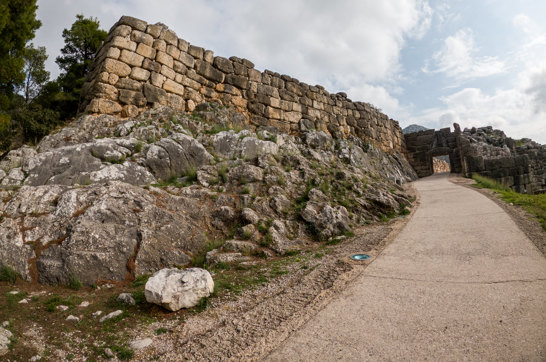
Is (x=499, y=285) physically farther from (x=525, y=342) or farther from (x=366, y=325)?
(x=366, y=325)

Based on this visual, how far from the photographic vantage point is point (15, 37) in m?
8.93

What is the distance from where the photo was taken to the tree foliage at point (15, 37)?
338 inches

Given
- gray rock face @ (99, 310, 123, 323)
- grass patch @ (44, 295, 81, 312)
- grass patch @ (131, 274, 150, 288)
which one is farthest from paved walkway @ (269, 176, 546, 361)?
grass patch @ (44, 295, 81, 312)

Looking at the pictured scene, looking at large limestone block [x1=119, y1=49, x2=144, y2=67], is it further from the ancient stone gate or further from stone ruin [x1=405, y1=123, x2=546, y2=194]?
the ancient stone gate

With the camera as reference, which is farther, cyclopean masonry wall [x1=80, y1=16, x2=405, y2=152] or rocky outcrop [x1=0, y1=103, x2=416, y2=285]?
cyclopean masonry wall [x1=80, y1=16, x2=405, y2=152]

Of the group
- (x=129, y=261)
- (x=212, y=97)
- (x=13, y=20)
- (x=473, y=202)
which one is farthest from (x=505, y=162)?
(x=13, y=20)

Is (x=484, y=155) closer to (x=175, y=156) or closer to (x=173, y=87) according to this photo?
(x=173, y=87)

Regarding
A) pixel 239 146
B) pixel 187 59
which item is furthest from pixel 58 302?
pixel 187 59

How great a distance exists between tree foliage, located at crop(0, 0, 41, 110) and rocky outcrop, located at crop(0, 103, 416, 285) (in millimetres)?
3668

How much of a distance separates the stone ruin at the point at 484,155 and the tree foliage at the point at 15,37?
68.1 feet

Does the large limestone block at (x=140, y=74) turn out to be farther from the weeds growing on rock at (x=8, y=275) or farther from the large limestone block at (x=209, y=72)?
the weeds growing on rock at (x=8, y=275)

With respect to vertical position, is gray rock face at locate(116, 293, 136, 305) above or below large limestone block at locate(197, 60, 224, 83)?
below

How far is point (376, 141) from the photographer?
16.6 meters

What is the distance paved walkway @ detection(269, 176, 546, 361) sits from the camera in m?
2.41
